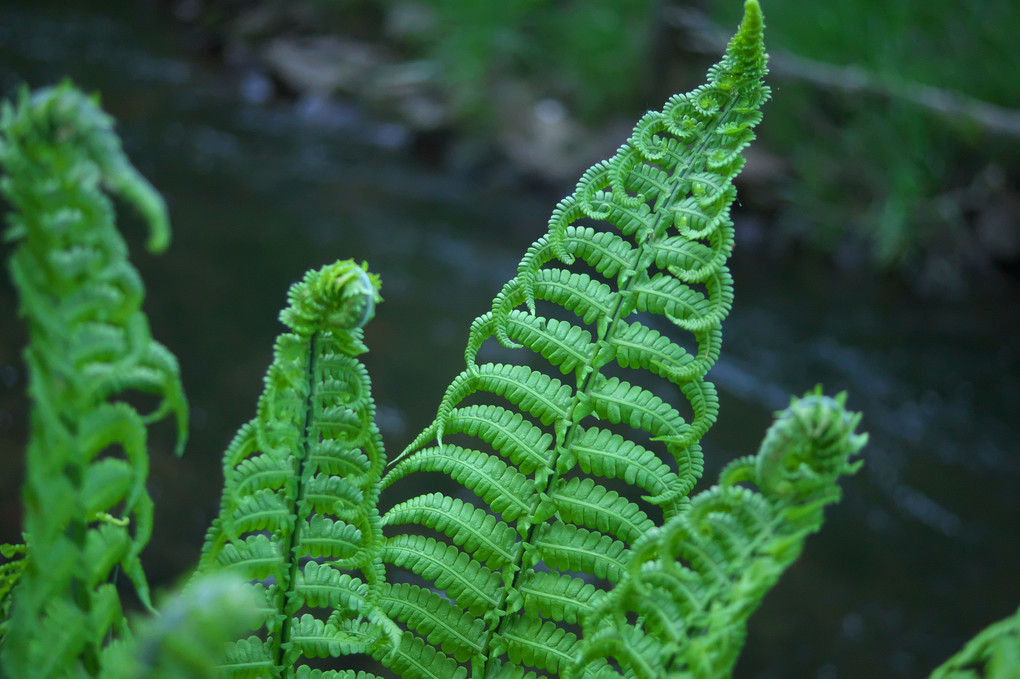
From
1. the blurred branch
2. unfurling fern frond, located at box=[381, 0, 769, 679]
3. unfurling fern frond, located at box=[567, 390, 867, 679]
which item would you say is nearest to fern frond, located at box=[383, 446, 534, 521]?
unfurling fern frond, located at box=[381, 0, 769, 679]

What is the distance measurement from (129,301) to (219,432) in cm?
289

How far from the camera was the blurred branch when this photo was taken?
525 centimetres

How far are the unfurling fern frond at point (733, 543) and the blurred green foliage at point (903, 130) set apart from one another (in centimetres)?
517

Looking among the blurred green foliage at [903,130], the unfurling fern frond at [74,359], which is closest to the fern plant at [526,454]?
the unfurling fern frond at [74,359]

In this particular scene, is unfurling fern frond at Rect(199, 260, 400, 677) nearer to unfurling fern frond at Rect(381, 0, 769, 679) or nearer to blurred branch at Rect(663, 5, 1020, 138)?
unfurling fern frond at Rect(381, 0, 769, 679)

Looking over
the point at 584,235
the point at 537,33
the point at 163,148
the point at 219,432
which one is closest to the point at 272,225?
the point at 163,148

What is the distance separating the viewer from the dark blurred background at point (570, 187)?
127 inches

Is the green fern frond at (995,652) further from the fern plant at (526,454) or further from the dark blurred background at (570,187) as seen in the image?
the dark blurred background at (570,187)

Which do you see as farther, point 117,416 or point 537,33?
point 537,33

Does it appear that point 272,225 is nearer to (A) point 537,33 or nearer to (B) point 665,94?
(B) point 665,94

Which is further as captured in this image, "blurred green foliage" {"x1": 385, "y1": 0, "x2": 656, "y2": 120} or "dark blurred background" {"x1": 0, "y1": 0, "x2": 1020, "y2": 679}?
"blurred green foliage" {"x1": 385, "y1": 0, "x2": 656, "y2": 120}

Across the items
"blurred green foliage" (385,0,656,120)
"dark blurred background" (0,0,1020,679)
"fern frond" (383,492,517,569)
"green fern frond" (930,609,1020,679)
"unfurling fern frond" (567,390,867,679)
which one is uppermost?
"blurred green foliage" (385,0,656,120)

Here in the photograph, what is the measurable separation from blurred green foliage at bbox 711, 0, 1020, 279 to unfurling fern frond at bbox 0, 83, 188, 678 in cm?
532

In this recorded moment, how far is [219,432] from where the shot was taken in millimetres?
3236
